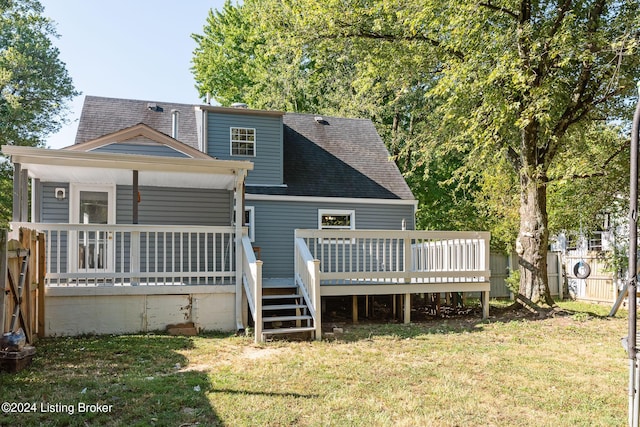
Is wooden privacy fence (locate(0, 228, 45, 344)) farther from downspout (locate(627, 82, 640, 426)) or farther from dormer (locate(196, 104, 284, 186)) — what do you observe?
dormer (locate(196, 104, 284, 186))

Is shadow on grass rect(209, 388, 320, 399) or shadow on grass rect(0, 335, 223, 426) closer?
shadow on grass rect(0, 335, 223, 426)

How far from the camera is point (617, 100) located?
10672 mm

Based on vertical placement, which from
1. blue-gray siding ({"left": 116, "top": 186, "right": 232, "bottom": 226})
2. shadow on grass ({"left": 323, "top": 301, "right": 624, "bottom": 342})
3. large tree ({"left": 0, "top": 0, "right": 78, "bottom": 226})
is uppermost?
large tree ({"left": 0, "top": 0, "right": 78, "bottom": 226})

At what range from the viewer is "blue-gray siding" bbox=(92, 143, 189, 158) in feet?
34.2

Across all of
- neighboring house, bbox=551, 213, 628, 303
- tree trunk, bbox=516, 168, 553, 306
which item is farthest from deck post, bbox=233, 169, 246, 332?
neighboring house, bbox=551, 213, 628, 303

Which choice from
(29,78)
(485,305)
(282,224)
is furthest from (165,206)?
(29,78)

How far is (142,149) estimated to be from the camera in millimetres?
10586

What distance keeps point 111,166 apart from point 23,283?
2659mm

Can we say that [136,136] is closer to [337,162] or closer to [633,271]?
[337,162]

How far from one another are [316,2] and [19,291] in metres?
9.04

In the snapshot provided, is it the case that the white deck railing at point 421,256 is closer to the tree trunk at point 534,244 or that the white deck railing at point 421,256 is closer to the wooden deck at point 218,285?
the wooden deck at point 218,285

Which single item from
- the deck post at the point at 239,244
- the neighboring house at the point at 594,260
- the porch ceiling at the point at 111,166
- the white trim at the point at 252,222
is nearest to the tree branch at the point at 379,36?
the porch ceiling at the point at 111,166

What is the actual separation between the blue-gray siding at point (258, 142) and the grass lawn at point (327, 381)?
5.93 metres

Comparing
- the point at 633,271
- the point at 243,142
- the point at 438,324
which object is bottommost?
the point at 438,324
